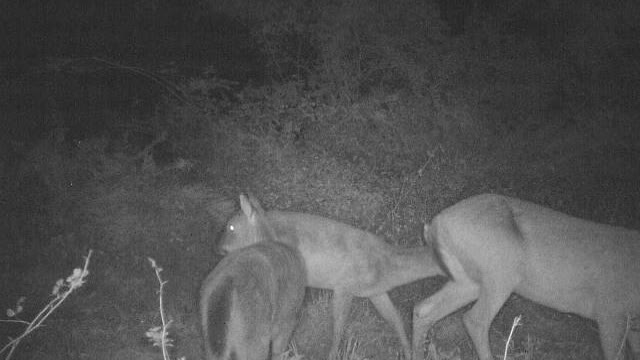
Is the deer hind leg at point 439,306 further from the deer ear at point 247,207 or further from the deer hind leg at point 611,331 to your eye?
the deer ear at point 247,207

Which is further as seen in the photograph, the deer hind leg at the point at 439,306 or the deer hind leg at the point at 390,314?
the deer hind leg at the point at 390,314

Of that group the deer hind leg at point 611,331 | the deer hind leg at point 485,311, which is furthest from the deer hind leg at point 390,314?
the deer hind leg at point 611,331

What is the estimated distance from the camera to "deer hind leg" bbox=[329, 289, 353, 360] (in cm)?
650

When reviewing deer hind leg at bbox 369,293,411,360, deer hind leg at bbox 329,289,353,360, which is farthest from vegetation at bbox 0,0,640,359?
deer hind leg at bbox 329,289,353,360

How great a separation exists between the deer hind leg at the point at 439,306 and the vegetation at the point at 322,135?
30.5 inches

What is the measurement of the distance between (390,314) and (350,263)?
0.70m

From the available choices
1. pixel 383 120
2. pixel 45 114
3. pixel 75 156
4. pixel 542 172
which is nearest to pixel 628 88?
pixel 542 172

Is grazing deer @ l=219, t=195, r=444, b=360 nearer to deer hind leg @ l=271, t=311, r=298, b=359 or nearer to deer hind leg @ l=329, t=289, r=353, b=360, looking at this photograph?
deer hind leg @ l=329, t=289, r=353, b=360

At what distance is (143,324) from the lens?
6.72 metres

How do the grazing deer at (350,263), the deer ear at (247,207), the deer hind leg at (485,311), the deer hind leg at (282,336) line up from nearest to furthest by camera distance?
the deer hind leg at (282,336)
the deer hind leg at (485,311)
the grazing deer at (350,263)
the deer ear at (247,207)

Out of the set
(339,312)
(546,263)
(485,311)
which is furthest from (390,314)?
(546,263)

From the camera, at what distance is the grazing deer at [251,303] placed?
4.23m

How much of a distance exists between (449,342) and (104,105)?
23.6 feet

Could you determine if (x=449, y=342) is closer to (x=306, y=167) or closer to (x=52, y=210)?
(x=306, y=167)
